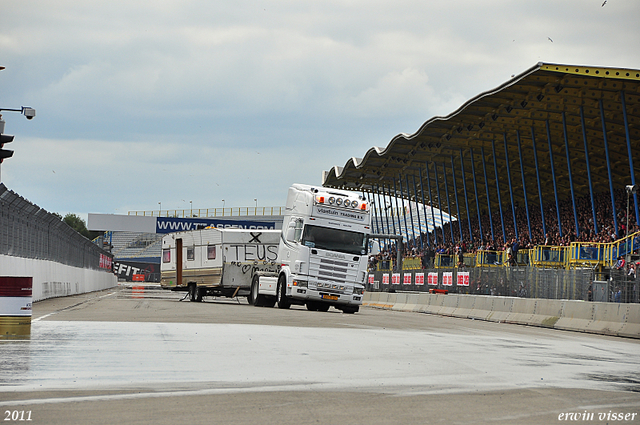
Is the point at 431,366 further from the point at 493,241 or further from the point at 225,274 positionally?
the point at 493,241

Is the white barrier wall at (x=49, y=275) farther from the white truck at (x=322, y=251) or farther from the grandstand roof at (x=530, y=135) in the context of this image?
the grandstand roof at (x=530, y=135)

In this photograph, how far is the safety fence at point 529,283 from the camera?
23.2 m

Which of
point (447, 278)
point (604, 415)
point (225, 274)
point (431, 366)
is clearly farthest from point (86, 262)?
point (604, 415)

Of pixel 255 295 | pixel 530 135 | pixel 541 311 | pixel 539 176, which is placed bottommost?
pixel 541 311

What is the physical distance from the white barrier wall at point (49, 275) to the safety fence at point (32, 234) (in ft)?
0.90

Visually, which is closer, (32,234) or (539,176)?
(32,234)

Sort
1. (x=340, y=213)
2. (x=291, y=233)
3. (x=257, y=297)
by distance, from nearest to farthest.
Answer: (x=340, y=213) → (x=291, y=233) → (x=257, y=297)

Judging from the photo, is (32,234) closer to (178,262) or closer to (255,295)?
(255,295)

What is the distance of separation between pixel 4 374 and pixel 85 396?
171cm

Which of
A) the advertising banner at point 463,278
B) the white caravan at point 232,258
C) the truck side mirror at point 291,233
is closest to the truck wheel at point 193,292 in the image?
the white caravan at point 232,258

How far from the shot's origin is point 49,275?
36.0 m

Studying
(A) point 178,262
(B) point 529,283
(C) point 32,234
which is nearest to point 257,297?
(C) point 32,234

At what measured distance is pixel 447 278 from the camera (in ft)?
119

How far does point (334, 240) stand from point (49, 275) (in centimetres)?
1428
